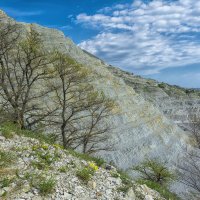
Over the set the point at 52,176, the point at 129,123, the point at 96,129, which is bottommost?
the point at 52,176

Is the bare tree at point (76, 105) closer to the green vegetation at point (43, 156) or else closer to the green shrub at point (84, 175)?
the green vegetation at point (43, 156)

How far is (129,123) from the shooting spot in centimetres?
5116

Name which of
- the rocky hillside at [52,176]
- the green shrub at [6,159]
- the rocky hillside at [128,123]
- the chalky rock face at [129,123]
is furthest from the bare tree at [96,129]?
the green shrub at [6,159]

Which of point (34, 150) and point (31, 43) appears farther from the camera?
point (31, 43)

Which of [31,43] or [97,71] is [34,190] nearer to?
[31,43]

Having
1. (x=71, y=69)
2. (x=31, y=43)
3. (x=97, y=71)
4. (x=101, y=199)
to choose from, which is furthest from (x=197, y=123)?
(x=97, y=71)

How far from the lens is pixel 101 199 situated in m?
11.1

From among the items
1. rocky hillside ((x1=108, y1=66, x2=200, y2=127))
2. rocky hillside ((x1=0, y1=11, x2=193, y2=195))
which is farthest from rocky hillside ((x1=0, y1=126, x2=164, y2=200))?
rocky hillside ((x1=108, y1=66, x2=200, y2=127))

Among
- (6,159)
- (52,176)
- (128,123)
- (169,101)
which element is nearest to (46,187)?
(52,176)

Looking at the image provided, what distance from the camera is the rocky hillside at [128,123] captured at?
47906 mm

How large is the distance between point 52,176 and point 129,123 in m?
40.3

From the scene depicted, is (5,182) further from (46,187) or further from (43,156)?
(43,156)

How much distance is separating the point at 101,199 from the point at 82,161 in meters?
2.93

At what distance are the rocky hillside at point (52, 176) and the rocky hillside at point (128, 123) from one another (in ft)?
104
